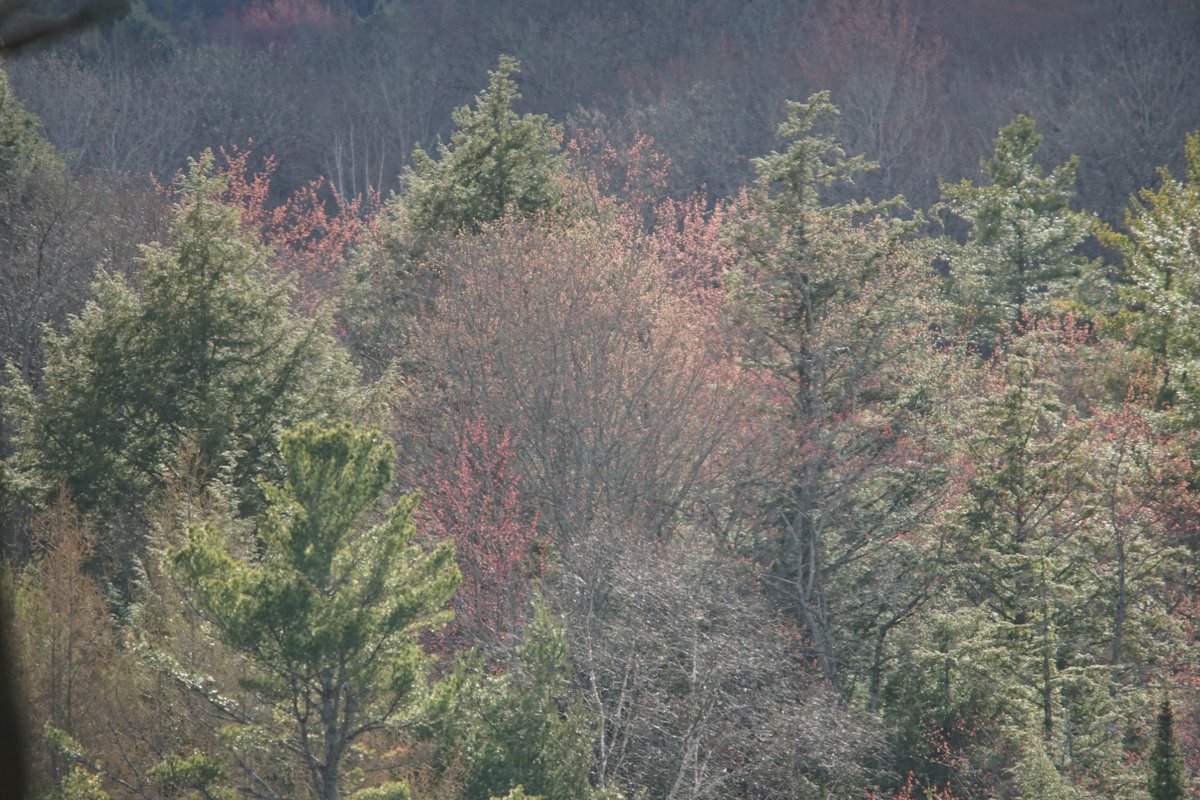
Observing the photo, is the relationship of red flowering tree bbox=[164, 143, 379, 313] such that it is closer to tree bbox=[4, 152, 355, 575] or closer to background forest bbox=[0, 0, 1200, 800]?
background forest bbox=[0, 0, 1200, 800]

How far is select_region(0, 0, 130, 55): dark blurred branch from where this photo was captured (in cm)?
294

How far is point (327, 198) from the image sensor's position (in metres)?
59.0

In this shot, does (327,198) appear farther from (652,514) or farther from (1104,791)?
(1104,791)

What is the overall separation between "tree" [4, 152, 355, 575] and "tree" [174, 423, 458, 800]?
5319mm

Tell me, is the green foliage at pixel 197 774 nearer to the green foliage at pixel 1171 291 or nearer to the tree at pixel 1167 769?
the tree at pixel 1167 769

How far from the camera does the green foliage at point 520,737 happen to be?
12781mm

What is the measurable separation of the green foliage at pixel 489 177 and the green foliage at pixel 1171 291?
11415 millimetres

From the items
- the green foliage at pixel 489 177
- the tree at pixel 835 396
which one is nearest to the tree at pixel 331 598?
the tree at pixel 835 396

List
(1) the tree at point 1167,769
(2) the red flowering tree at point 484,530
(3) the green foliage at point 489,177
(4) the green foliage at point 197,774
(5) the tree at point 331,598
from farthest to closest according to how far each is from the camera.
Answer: (3) the green foliage at point 489,177
(2) the red flowering tree at point 484,530
(1) the tree at point 1167,769
(5) the tree at point 331,598
(4) the green foliage at point 197,774

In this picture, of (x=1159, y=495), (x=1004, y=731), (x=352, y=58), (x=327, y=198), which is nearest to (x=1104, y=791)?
(x=1004, y=731)

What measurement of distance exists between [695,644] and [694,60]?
167 ft

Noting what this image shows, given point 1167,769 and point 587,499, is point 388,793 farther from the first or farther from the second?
point 587,499

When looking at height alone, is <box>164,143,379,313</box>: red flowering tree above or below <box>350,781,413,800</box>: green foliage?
above

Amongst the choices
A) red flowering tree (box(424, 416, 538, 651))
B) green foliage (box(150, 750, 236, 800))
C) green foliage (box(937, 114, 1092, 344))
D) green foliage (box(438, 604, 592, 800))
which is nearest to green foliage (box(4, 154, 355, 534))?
red flowering tree (box(424, 416, 538, 651))
